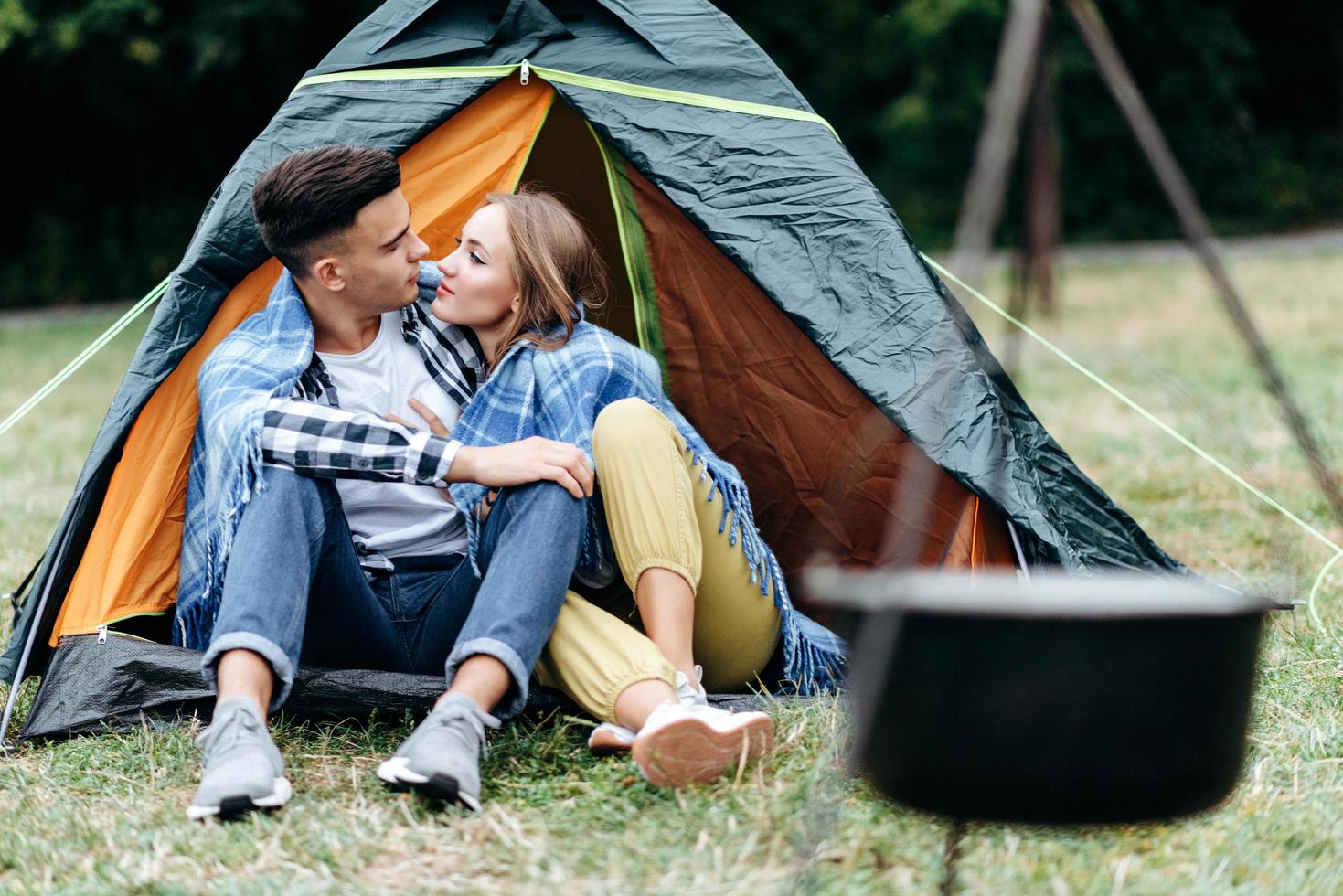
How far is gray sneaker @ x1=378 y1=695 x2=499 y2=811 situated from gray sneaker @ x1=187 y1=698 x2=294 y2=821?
0.15m

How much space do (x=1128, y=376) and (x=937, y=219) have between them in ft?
28.8

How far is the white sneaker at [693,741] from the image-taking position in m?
1.94

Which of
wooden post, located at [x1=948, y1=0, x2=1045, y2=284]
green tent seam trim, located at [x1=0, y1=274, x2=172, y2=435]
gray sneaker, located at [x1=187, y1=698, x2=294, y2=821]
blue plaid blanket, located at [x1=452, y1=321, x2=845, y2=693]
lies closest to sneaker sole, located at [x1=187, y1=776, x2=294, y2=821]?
gray sneaker, located at [x1=187, y1=698, x2=294, y2=821]

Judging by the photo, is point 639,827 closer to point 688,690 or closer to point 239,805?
point 688,690

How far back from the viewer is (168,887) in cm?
174

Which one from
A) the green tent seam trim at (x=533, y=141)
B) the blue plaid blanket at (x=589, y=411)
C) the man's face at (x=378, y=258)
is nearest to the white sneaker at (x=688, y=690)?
the blue plaid blanket at (x=589, y=411)

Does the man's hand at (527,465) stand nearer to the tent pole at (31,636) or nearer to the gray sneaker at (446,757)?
the gray sneaker at (446,757)

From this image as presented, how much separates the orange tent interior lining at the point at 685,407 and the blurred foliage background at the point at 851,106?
7594 millimetres

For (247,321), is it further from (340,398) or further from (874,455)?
(874,455)

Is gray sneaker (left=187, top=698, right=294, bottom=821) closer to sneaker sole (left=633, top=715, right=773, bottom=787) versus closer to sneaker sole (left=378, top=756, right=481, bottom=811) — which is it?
sneaker sole (left=378, top=756, right=481, bottom=811)

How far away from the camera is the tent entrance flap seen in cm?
249

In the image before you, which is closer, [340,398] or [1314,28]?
[340,398]

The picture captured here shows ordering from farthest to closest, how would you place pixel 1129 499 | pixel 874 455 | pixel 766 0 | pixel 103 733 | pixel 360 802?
1. pixel 766 0
2. pixel 1129 499
3. pixel 874 455
4. pixel 103 733
5. pixel 360 802

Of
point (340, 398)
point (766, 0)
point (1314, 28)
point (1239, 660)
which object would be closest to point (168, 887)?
point (340, 398)
